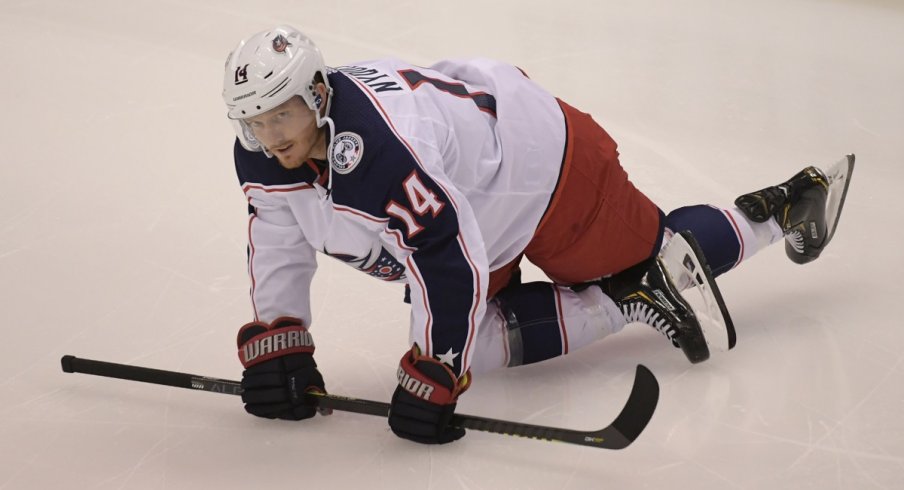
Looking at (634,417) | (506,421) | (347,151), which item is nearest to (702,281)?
(634,417)

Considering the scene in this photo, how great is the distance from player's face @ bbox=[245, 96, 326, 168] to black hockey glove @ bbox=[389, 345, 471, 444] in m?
0.43

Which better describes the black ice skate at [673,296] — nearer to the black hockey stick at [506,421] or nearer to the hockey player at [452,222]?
the hockey player at [452,222]

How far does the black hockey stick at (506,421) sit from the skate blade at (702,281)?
0.34 m

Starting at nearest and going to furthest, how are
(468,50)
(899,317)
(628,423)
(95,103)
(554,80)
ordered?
1. (628,423)
2. (899,317)
3. (95,103)
4. (554,80)
5. (468,50)

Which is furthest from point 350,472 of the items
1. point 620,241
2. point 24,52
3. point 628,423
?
point 24,52

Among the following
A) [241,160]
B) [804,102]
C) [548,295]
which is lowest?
[804,102]

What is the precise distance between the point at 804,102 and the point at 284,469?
2.55 m

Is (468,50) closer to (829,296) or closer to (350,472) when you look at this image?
(829,296)

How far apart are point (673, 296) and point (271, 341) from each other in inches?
34.6

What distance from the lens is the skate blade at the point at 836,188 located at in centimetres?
266

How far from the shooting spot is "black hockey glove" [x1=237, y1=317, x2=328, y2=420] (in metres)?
2.16

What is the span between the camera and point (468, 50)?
4320 mm

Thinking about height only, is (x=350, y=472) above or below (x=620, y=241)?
below

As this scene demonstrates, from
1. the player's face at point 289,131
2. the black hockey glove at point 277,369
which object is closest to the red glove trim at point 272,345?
the black hockey glove at point 277,369
